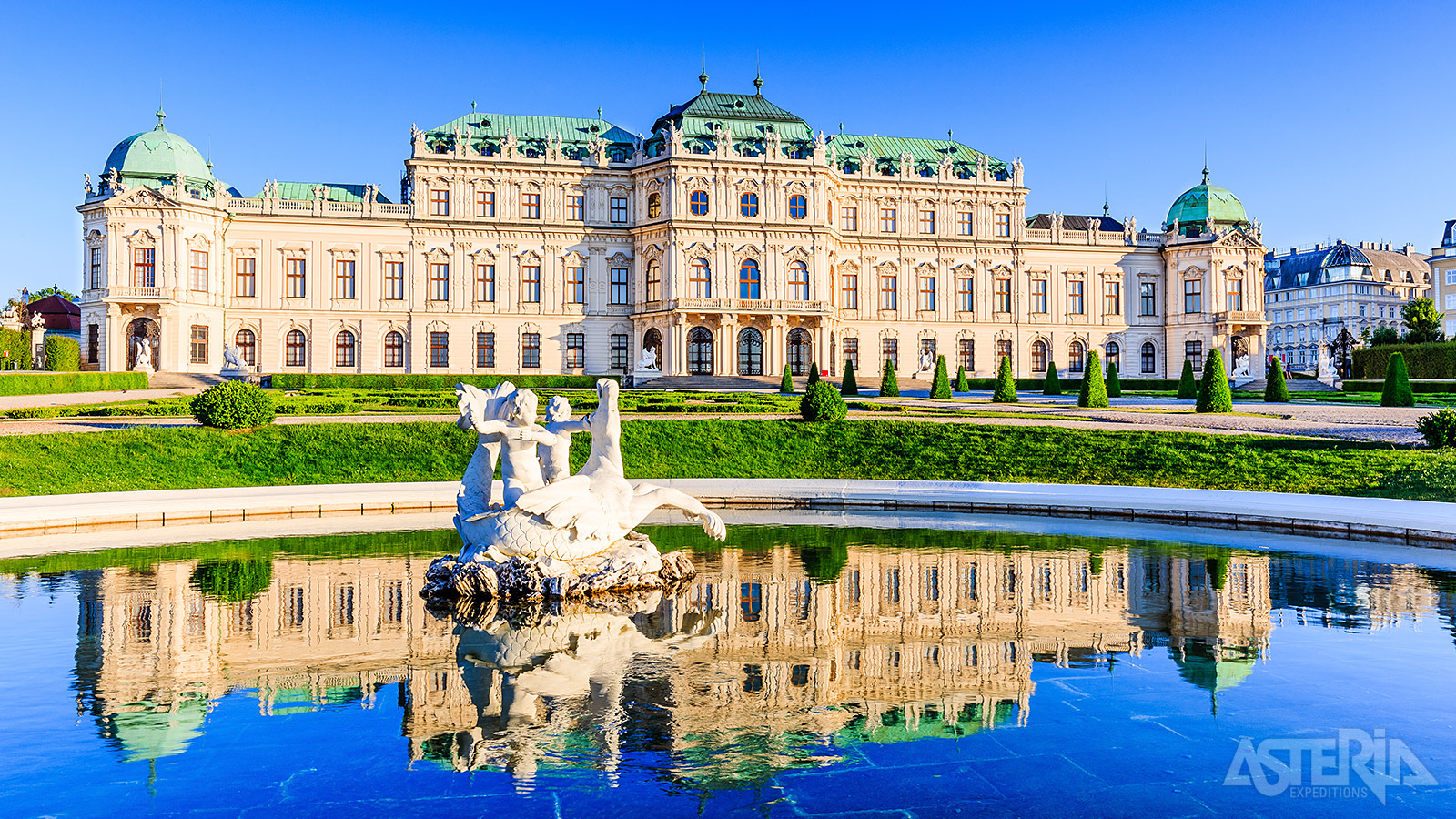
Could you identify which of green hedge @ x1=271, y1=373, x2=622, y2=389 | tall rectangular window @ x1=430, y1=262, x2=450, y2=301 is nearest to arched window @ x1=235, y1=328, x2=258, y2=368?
green hedge @ x1=271, y1=373, x2=622, y2=389

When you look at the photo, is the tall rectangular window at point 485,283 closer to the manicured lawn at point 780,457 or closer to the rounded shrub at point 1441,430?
the manicured lawn at point 780,457

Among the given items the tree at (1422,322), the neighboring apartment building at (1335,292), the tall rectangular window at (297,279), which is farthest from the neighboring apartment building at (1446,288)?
the tall rectangular window at (297,279)

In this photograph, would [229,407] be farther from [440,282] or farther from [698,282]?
[698,282]

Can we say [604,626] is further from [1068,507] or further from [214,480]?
[214,480]

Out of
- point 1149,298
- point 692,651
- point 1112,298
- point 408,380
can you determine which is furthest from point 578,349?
point 692,651

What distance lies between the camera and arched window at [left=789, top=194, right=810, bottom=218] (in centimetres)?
5244

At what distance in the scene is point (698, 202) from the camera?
51688mm

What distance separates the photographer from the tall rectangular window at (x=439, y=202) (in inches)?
2048

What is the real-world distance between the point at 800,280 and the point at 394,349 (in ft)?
73.0

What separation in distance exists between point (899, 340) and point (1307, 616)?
4852 cm

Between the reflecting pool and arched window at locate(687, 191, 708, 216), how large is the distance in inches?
1667

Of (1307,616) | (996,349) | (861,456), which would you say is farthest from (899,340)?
(1307,616)

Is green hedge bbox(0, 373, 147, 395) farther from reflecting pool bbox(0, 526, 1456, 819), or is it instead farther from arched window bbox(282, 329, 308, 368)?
Result: reflecting pool bbox(0, 526, 1456, 819)

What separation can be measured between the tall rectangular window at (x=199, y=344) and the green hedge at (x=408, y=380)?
6603 millimetres
